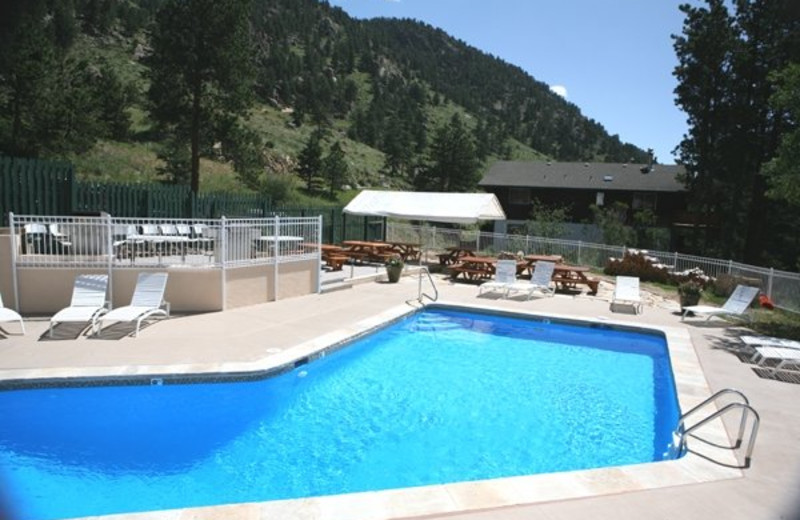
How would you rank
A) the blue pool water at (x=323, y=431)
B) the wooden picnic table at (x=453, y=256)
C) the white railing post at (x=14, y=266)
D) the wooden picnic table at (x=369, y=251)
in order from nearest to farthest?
the blue pool water at (x=323, y=431), the white railing post at (x=14, y=266), the wooden picnic table at (x=369, y=251), the wooden picnic table at (x=453, y=256)

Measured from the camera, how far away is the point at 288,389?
767cm

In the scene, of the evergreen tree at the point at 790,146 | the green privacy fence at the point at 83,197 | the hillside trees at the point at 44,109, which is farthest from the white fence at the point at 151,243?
the hillside trees at the point at 44,109

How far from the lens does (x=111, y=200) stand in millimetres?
15883

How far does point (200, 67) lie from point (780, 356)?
21276 millimetres

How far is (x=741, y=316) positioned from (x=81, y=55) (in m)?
58.0

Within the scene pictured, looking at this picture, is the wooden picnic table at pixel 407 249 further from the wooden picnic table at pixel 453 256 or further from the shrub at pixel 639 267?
the shrub at pixel 639 267

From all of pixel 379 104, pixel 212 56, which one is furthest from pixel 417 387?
pixel 379 104

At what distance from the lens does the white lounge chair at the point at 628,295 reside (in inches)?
529

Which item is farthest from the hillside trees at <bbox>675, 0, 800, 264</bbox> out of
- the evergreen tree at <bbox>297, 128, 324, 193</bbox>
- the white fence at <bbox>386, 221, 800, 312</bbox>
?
the evergreen tree at <bbox>297, 128, 324, 193</bbox>

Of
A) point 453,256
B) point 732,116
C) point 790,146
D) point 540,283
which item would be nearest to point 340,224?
point 453,256

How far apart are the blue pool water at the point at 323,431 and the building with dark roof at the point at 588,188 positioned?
29.2m

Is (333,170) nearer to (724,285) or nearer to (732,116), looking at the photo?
(732,116)

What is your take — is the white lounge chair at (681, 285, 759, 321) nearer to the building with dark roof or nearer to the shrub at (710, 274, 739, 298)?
the shrub at (710, 274, 739, 298)

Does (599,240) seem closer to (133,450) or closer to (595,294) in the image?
(595,294)
